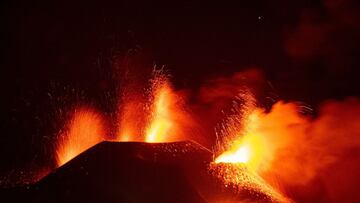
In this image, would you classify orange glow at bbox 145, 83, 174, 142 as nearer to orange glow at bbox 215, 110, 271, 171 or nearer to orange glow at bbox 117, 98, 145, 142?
orange glow at bbox 117, 98, 145, 142

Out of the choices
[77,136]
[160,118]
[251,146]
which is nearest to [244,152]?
[251,146]

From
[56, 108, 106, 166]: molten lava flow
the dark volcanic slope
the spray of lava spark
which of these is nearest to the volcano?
the dark volcanic slope

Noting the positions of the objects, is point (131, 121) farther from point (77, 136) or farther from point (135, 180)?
point (135, 180)

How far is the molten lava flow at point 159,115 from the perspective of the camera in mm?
20594

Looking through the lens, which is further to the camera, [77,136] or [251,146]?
[77,136]

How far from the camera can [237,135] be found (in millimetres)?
18859

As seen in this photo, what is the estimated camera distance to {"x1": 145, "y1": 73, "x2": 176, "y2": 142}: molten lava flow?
20.6 metres

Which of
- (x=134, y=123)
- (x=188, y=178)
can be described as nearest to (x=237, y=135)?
(x=134, y=123)

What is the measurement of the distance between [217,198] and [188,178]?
42.6 inches

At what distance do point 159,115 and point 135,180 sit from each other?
9.02 meters

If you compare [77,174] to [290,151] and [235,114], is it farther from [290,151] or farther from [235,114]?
[290,151]

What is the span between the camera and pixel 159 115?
21.7 m

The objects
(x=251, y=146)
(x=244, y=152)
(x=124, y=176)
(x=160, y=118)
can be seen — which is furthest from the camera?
(x=160, y=118)

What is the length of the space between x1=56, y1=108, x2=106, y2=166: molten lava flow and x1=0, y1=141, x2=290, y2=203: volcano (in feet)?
15.4
